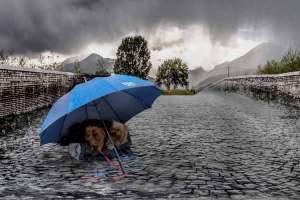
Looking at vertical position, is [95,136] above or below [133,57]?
below

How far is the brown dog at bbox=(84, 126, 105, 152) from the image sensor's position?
8.14 m

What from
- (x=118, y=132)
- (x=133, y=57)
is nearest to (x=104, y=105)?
(x=118, y=132)

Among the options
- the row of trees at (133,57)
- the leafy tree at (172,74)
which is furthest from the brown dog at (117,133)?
the leafy tree at (172,74)

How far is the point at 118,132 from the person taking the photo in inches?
331

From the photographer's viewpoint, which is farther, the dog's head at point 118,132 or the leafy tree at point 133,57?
the leafy tree at point 133,57

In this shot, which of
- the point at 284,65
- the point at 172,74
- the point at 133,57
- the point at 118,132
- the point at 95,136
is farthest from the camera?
the point at 172,74

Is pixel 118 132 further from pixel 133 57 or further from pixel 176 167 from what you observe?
pixel 133 57

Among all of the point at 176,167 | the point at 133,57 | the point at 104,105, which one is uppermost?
the point at 133,57

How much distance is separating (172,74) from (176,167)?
12297 cm

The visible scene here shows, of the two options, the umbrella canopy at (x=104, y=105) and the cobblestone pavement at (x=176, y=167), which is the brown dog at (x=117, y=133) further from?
the cobblestone pavement at (x=176, y=167)

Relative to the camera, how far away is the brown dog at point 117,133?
8344 mm

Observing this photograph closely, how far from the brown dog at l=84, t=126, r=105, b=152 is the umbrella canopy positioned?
26 centimetres

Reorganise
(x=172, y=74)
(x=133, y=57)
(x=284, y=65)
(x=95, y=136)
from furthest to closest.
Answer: (x=172, y=74) < (x=133, y=57) < (x=284, y=65) < (x=95, y=136)

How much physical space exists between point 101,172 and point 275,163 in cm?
299
